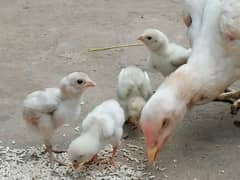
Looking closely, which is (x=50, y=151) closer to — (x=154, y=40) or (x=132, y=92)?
(x=132, y=92)

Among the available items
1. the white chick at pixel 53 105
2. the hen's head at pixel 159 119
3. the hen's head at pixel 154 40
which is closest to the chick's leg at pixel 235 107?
the hen's head at pixel 154 40

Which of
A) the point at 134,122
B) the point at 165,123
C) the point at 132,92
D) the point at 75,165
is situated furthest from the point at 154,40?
the point at 75,165

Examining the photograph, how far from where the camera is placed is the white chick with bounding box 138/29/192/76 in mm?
3375

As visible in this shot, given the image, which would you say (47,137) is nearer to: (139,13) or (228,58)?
(228,58)

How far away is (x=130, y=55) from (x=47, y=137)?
1201 millimetres

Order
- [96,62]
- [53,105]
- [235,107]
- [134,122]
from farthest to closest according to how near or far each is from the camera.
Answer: [96,62] < [235,107] < [134,122] < [53,105]

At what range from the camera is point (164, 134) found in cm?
278

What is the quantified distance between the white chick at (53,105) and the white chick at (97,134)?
111mm

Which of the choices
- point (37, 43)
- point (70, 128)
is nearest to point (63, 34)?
point (37, 43)

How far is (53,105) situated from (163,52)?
0.77m

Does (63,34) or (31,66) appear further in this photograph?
(63,34)

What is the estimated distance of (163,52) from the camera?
3.40 metres


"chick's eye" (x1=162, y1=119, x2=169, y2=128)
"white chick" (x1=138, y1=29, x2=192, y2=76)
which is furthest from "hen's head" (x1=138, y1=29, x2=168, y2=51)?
"chick's eye" (x1=162, y1=119, x2=169, y2=128)

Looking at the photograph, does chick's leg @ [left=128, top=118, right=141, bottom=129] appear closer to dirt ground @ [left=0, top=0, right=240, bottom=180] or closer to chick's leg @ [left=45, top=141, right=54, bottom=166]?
dirt ground @ [left=0, top=0, right=240, bottom=180]
